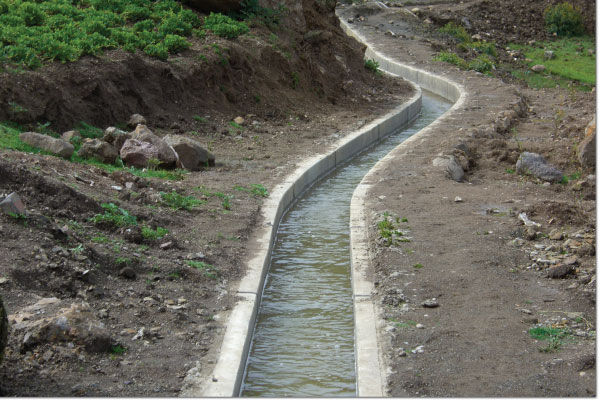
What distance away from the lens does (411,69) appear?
24.2 meters

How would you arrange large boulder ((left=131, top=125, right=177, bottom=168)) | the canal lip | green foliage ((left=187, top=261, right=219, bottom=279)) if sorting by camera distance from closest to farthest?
1. the canal lip
2. green foliage ((left=187, top=261, right=219, bottom=279))
3. large boulder ((left=131, top=125, right=177, bottom=168))

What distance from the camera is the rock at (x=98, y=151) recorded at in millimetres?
11070

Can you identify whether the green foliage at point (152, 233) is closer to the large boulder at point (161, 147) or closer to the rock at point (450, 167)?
the large boulder at point (161, 147)

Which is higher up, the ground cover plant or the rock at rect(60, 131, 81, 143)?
the ground cover plant

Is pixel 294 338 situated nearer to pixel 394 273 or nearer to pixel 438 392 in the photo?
pixel 394 273

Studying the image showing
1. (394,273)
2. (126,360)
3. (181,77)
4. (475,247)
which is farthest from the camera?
(181,77)

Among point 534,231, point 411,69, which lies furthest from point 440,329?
point 411,69

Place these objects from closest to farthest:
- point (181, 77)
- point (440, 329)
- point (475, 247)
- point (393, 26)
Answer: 1. point (440, 329)
2. point (475, 247)
3. point (181, 77)
4. point (393, 26)

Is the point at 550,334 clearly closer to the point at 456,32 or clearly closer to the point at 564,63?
the point at 564,63

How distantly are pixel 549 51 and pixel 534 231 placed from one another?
927 inches

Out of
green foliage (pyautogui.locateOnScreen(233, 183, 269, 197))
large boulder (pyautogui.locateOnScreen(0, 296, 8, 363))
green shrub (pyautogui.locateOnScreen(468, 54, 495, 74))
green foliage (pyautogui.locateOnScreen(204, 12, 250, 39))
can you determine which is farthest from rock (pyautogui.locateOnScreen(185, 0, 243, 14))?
large boulder (pyautogui.locateOnScreen(0, 296, 8, 363))

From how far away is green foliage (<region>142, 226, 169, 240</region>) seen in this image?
26.1 ft

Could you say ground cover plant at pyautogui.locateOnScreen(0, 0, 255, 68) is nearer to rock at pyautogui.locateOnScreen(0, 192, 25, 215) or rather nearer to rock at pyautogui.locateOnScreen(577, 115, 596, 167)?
rock at pyautogui.locateOnScreen(0, 192, 25, 215)

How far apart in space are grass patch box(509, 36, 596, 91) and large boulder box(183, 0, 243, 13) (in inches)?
439
